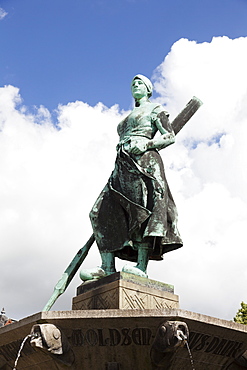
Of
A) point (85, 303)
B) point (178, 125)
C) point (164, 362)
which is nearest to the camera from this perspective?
point (164, 362)

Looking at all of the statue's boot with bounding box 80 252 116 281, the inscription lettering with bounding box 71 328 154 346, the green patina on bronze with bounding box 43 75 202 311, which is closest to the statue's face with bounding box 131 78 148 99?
the green patina on bronze with bounding box 43 75 202 311

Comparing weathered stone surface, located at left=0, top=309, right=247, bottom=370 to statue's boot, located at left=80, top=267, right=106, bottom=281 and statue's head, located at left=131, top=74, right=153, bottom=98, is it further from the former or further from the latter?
statue's head, located at left=131, top=74, right=153, bottom=98

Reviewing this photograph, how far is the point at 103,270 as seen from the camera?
9.27m

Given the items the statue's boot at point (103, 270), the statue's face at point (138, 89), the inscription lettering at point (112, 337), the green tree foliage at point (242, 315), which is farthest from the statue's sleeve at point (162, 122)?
the green tree foliage at point (242, 315)

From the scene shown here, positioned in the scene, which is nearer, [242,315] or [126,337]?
[126,337]

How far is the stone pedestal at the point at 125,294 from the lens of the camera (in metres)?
8.23

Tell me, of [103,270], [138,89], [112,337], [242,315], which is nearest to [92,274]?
[103,270]

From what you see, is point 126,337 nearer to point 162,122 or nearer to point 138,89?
point 162,122

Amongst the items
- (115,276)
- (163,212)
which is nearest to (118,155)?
(163,212)

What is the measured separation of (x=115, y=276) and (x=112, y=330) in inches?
45.8

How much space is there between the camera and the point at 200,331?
755cm

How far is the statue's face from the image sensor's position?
10.4 metres

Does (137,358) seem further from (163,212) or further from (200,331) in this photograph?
(163,212)

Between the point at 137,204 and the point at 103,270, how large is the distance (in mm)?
1299
